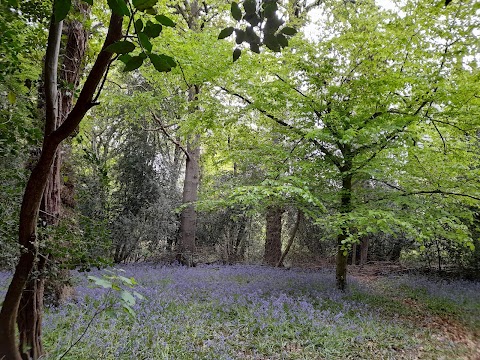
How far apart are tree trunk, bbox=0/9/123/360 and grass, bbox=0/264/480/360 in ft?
8.36

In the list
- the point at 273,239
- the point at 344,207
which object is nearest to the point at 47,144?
the point at 344,207

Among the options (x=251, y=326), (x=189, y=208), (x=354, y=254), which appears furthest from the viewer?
(x=354, y=254)

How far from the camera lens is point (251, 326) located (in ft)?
16.6

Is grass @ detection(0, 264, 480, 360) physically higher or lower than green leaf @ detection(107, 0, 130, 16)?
lower

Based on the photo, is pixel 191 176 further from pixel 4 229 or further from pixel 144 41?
pixel 144 41

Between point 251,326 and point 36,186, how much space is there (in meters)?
4.47

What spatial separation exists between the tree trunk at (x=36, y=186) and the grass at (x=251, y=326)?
2.55m

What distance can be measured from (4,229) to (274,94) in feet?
18.3

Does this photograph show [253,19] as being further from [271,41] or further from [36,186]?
[36,186]

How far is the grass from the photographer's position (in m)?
4.06

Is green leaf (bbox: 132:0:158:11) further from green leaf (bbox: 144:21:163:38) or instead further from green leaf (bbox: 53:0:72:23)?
green leaf (bbox: 53:0:72:23)

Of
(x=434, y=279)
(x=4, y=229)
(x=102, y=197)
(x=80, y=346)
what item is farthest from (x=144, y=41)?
(x=434, y=279)

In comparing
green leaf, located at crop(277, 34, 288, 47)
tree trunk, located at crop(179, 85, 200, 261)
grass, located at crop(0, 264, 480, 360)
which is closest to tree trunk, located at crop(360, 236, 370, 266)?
grass, located at crop(0, 264, 480, 360)

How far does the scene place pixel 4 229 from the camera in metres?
2.21
